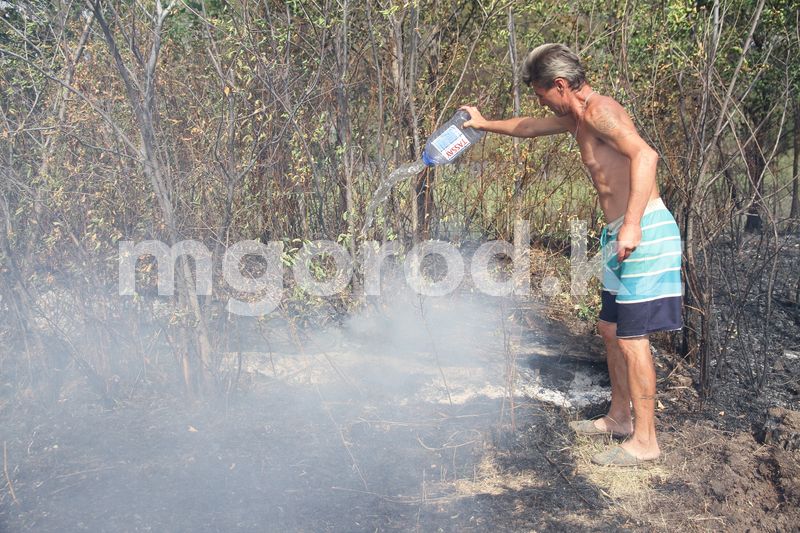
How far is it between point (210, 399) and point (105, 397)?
0.57m

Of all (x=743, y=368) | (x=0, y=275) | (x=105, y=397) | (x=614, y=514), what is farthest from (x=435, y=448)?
(x=0, y=275)

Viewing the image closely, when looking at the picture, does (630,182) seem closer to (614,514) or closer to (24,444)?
(614,514)

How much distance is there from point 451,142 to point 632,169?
1249 mm

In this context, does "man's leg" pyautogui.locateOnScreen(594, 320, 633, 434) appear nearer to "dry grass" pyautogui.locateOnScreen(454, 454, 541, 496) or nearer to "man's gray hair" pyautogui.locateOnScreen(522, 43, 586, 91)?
"dry grass" pyautogui.locateOnScreen(454, 454, 541, 496)

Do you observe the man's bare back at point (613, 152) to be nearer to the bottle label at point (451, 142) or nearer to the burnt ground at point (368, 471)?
the bottle label at point (451, 142)

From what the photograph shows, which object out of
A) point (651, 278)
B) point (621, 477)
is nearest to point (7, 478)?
point (621, 477)

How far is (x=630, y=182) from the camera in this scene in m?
2.87

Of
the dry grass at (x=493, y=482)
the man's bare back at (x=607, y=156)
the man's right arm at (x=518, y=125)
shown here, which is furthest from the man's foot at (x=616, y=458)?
the man's right arm at (x=518, y=125)

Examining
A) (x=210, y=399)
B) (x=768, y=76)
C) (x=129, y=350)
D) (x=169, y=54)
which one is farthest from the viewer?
(x=768, y=76)

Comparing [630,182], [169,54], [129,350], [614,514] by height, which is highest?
[169,54]

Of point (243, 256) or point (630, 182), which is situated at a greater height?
point (630, 182)

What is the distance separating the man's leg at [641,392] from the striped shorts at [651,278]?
0.07 metres

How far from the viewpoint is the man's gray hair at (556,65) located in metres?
3.03

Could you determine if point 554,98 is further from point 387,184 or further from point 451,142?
point 387,184
